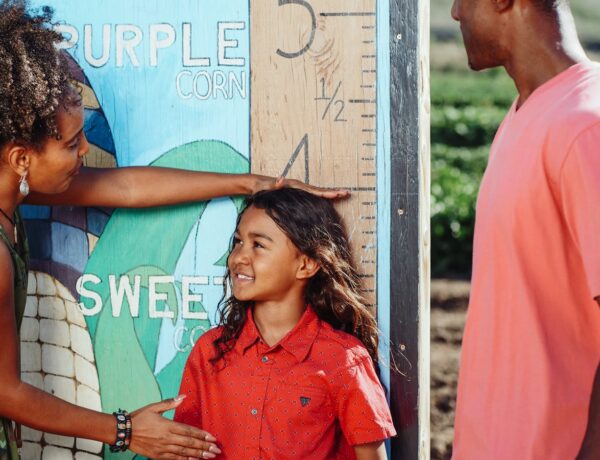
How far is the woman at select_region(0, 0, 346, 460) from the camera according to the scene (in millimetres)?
2512

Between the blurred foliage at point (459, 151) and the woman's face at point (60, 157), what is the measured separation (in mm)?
6457

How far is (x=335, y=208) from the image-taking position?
290cm

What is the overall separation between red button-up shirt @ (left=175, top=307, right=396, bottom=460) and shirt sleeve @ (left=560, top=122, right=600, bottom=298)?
99 cm

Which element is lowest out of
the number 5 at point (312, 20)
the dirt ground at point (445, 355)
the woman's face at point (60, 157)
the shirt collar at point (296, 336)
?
the dirt ground at point (445, 355)

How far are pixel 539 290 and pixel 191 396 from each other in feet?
3.95

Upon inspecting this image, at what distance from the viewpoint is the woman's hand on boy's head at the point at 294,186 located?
2.87 metres

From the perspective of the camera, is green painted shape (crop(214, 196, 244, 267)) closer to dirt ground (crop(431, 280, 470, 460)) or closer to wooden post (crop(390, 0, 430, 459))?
wooden post (crop(390, 0, 430, 459))

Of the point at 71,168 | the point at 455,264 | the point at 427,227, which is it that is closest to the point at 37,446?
the point at 71,168

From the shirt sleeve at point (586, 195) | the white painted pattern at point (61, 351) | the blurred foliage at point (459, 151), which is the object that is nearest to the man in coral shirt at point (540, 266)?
the shirt sleeve at point (586, 195)

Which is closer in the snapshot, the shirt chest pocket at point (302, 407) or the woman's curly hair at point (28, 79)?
the woman's curly hair at point (28, 79)

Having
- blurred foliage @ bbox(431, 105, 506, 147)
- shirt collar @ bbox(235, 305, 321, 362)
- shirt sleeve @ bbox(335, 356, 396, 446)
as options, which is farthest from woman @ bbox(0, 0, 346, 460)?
blurred foliage @ bbox(431, 105, 506, 147)

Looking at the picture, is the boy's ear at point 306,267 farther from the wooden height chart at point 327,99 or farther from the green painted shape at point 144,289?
the green painted shape at point 144,289

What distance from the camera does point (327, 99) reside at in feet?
9.56

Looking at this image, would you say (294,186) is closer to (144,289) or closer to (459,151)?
(144,289)
